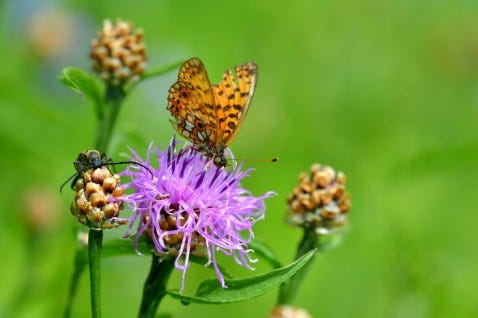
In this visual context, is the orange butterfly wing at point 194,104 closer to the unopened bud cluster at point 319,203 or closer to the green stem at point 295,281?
the unopened bud cluster at point 319,203

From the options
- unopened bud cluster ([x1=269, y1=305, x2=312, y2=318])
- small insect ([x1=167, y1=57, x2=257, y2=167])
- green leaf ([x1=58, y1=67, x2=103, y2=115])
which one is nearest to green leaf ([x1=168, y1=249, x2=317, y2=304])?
unopened bud cluster ([x1=269, y1=305, x2=312, y2=318])

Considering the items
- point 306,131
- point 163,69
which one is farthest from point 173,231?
point 306,131

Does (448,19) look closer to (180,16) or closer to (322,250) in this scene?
(180,16)

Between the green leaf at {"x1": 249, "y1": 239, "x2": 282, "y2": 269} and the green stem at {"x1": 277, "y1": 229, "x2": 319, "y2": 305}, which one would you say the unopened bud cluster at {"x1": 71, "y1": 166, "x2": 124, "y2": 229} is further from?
the green stem at {"x1": 277, "y1": 229, "x2": 319, "y2": 305}

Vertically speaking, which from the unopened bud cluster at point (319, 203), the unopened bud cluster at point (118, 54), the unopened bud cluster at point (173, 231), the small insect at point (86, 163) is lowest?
the unopened bud cluster at point (173, 231)

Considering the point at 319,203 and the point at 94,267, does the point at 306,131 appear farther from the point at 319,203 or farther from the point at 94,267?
the point at 94,267

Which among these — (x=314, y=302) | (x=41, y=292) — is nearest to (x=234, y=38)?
(x=314, y=302)

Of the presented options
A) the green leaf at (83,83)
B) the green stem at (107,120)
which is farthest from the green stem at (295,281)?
the green leaf at (83,83)
